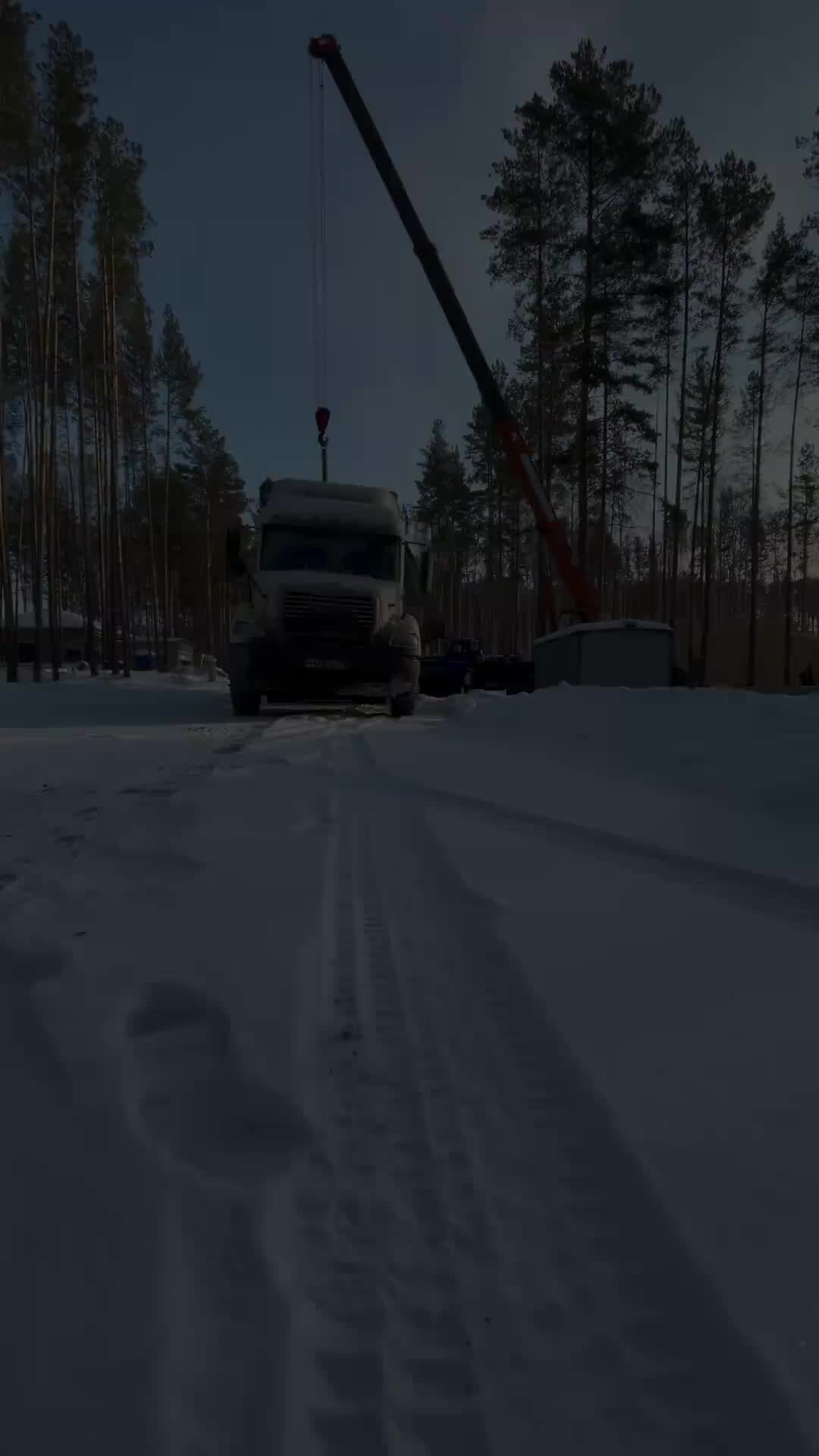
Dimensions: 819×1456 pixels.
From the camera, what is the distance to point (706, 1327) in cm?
92

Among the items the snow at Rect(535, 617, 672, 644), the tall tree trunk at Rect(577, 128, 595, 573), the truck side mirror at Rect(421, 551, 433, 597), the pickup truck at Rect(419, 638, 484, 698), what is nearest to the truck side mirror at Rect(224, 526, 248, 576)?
the truck side mirror at Rect(421, 551, 433, 597)

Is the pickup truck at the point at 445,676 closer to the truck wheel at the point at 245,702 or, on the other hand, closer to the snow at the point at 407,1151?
the truck wheel at the point at 245,702

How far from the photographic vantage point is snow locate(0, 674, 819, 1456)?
83cm

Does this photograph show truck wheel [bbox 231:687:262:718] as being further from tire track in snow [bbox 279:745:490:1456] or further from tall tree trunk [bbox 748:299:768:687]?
tall tree trunk [bbox 748:299:768:687]

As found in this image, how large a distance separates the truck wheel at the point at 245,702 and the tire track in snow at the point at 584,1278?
9.19 m

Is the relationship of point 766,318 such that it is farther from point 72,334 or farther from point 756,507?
point 72,334

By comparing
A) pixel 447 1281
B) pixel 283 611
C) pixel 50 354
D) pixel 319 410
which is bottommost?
pixel 447 1281

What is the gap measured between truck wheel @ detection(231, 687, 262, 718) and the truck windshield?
1.74 metres

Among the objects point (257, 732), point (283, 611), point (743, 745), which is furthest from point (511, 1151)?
point (283, 611)

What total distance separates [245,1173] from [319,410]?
16.0 m

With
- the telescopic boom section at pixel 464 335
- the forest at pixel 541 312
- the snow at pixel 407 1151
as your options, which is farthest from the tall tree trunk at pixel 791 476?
the snow at pixel 407 1151

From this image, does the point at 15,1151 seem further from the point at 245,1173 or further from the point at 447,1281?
the point at 447,1281

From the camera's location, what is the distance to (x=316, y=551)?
10.3m

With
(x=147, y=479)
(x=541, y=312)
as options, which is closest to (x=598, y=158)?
(x=541, y=312)
